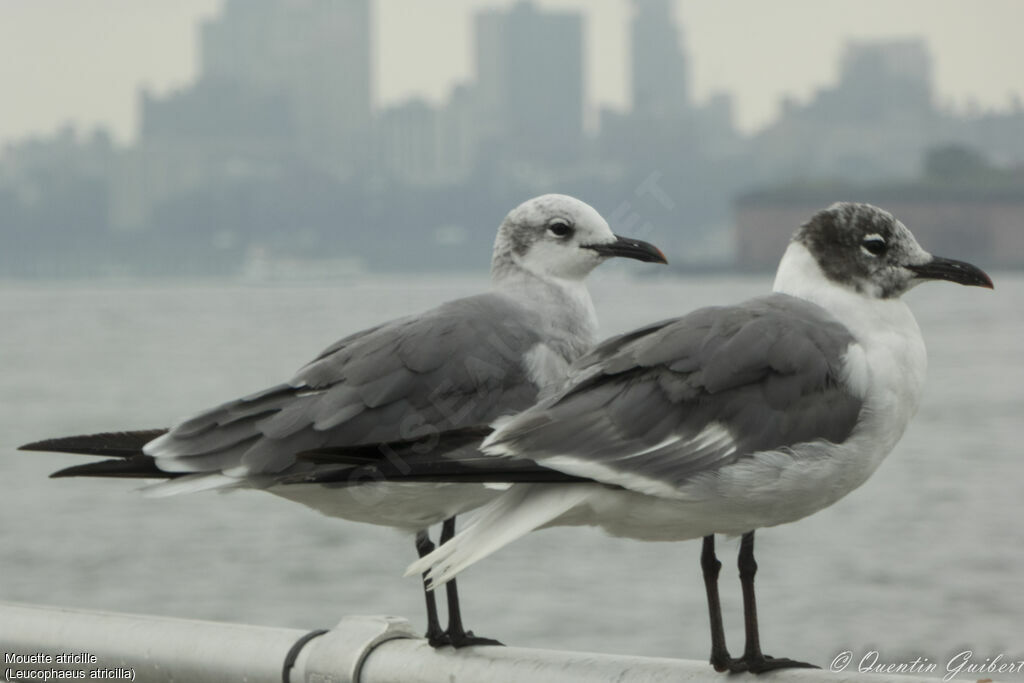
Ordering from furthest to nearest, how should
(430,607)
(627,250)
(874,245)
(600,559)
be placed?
(600,559) → (627,250) → (430,607) → (874,245)

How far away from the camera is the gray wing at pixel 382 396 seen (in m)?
3.40

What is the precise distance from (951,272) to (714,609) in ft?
2.83

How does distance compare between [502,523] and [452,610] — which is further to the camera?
[452,610]

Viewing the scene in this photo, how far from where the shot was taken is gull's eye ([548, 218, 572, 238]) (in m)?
4.11

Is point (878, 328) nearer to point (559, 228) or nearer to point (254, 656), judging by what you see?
point (559, 228)

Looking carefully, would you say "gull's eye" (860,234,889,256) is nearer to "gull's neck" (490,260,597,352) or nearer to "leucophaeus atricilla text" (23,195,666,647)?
"leucophaeus atricilla text" (23,195,666,647)

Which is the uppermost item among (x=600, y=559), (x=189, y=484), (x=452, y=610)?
(x=189, y=484)

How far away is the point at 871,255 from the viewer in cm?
318

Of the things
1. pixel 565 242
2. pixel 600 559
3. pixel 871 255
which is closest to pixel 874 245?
pixel 871 255

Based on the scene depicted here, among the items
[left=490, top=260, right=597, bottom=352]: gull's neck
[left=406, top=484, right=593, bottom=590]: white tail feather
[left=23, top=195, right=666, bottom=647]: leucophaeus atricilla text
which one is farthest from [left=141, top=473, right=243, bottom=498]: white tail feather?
[left=490, top=260, right=597, bottom=352]: gull's neck

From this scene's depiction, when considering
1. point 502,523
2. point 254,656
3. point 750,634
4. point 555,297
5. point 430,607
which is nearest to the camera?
point 254,656

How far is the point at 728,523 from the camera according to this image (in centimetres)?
294

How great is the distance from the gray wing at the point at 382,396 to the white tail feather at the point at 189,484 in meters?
0.02

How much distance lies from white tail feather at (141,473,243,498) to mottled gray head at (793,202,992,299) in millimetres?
1325
